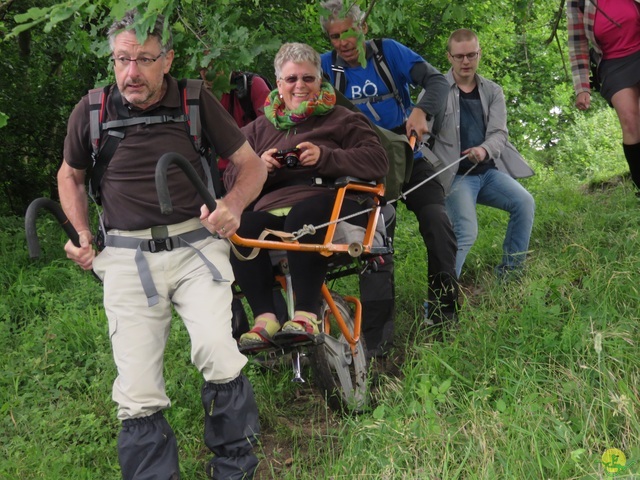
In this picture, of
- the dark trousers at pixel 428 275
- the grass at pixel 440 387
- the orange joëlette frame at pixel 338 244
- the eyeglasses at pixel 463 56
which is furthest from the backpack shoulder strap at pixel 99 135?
the eyeglasses at pixel 463 56

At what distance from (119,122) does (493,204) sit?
11.1ft

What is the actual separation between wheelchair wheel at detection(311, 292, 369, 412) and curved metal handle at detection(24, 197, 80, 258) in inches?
55.8

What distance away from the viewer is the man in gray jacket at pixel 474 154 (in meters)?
6.16

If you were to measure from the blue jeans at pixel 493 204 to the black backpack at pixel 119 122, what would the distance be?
2.67m

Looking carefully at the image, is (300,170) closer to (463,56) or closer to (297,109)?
(297,109)

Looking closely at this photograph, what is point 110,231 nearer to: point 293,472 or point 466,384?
point 293,472

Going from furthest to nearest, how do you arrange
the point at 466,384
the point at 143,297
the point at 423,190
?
the point at 423,190 < the point at 466,384 < the point at 143,297

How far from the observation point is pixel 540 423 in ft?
11.7

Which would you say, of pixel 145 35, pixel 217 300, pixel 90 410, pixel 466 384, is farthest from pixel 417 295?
pixel 145 35

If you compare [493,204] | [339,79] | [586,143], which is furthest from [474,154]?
[586,143]

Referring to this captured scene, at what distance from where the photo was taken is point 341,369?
4.69 metres

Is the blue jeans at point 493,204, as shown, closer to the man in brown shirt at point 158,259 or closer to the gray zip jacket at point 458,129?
the gray zip jacket at point 458,129

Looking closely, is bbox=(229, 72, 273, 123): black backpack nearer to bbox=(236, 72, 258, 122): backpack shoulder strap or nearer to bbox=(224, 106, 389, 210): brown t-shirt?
bbox=(236, 72, 258, 122): backpack shoulder strap

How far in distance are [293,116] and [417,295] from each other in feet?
7.93
